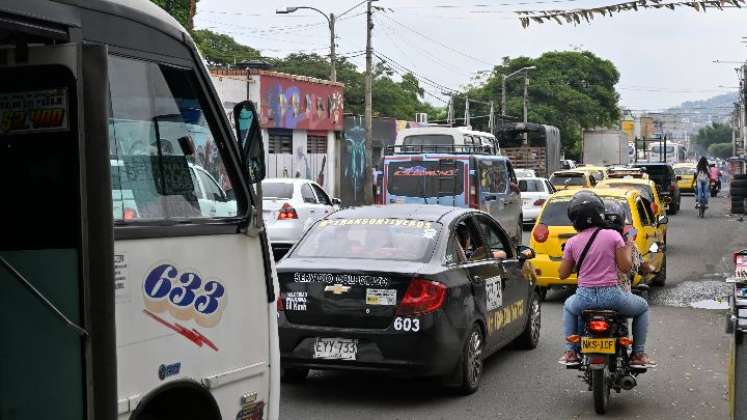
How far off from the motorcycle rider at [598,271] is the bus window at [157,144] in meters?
4.14

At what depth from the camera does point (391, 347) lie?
8.57 metres

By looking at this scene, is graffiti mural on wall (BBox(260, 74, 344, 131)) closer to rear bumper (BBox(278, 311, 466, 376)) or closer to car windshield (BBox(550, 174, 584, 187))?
car windshield (BBox(550, 174, 584, 187))

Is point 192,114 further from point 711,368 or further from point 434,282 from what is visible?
point 711,368

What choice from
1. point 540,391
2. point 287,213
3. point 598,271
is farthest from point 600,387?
point 287,213

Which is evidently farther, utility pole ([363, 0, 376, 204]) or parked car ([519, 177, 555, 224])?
utility pole ([363, 0, 376, 204])

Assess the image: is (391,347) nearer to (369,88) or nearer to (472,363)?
(472,363)

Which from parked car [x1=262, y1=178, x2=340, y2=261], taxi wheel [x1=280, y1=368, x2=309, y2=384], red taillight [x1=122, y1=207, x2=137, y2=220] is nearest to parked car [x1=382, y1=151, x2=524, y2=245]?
parked car [x1=262, y1=178, x2=340, y2=261]

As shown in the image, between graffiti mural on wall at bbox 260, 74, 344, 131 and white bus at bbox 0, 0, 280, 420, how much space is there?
33.3 meters

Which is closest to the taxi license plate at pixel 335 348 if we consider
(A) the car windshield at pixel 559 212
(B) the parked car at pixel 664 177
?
(A) the car windshield at pixel 559 212

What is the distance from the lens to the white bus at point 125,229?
387 centimetres

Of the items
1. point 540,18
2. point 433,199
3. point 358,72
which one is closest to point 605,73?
point 358,72

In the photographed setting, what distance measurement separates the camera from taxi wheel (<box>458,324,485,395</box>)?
9.06 meters

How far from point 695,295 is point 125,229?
13873 mm

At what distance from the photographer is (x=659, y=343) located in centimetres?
1220
